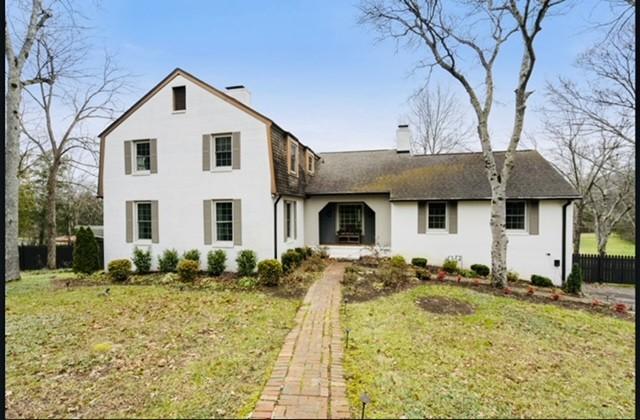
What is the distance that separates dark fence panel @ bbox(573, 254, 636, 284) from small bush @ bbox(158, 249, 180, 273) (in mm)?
16219

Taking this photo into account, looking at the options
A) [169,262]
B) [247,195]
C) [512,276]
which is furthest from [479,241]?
[169,262]

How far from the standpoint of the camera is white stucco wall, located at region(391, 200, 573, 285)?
10844 millimetres

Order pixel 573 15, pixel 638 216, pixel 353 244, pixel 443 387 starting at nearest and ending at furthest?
pixel 638 216 < pixel 443 387 < pixel 573 15 < pixel 353 244

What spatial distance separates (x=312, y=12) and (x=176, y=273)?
8701 mm

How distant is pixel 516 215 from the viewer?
446 inches

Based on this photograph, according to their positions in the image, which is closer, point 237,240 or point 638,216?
point 638,216

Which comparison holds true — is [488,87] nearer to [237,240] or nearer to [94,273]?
[237,240]

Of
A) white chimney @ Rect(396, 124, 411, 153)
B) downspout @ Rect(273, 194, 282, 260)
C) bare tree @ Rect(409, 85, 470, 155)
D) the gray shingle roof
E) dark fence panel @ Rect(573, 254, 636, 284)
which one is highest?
bare tree @ Rect(409, 85, 470, 155)

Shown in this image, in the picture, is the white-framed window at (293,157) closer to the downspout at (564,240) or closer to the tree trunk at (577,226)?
the downspout at (564,240)

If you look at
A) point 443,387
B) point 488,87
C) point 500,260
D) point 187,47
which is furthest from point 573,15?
point 187,47

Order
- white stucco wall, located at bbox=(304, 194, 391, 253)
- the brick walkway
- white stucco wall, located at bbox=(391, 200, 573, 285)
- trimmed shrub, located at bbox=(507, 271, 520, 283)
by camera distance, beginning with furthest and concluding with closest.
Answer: white stucco wall, located at bbox=(304, 194, 391, 253)
white stucco wall, located at bbox=(391, 200, 573, 285)
trimmed shrub, located at bbox=(507, 271, 520, 283)
the brick walkway

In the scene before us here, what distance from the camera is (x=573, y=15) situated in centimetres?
542

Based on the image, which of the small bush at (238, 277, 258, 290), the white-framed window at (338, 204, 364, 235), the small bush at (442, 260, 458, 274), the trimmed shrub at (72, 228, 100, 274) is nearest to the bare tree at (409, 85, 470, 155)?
the white-framed window at (338, 204, 364, 235)

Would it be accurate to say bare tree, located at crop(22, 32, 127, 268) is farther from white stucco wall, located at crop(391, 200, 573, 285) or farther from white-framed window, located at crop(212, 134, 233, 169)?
white stucco wall, located at crop(391, 200, 573, 285)
